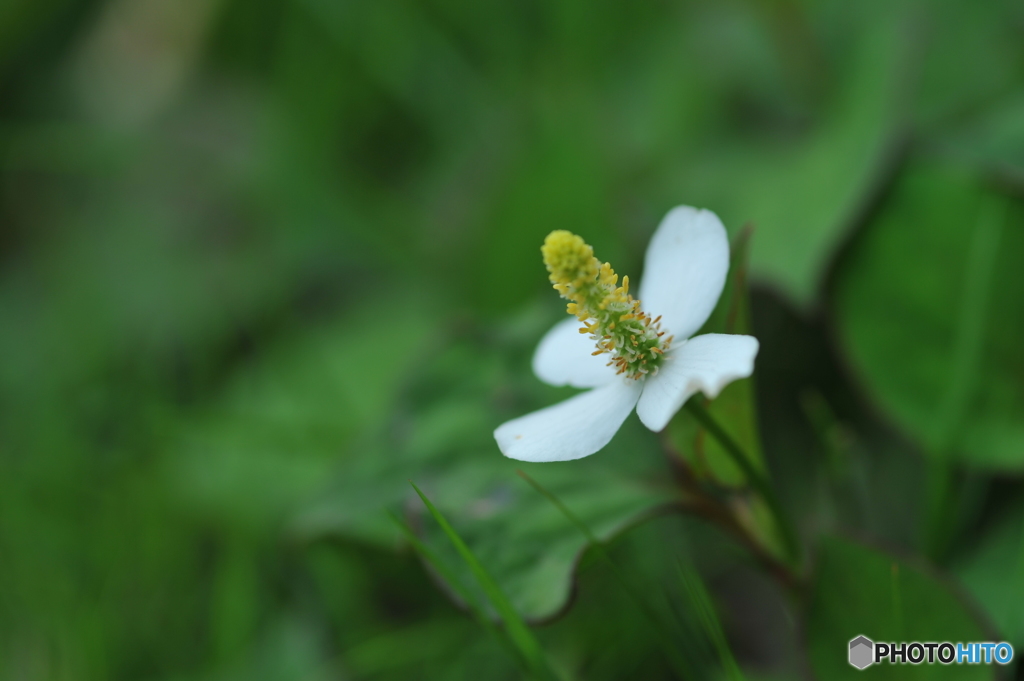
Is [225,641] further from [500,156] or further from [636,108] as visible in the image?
[636,108]

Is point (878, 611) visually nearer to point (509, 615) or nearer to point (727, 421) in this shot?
point (727, 421)

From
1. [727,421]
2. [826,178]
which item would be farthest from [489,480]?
[826,178]

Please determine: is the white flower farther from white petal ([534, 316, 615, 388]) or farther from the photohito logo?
the photohito logo

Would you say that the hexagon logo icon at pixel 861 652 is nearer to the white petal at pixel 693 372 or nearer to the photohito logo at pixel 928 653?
the photohito logo at pixel 928 653

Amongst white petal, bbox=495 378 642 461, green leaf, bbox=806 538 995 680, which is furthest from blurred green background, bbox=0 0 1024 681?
white petal, bbox=495 378 642 461

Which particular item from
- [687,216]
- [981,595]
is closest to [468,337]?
[687,216]

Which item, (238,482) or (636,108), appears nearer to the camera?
(238,482)
